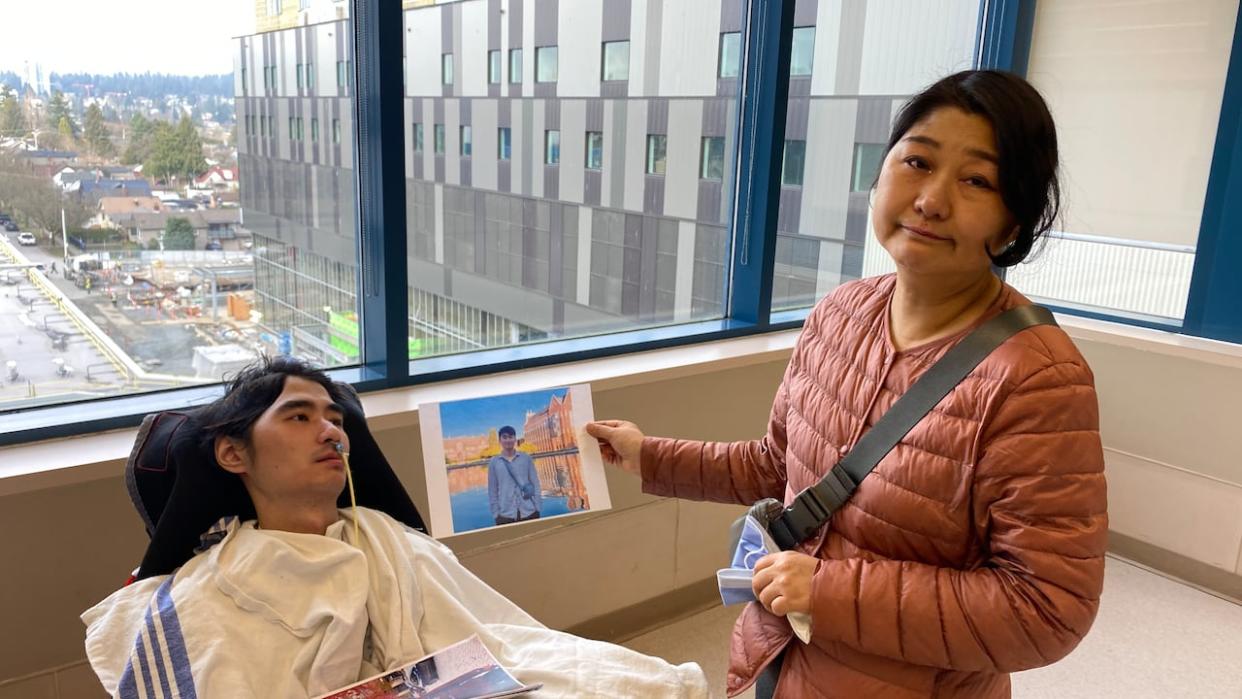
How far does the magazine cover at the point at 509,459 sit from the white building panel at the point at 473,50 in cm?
113

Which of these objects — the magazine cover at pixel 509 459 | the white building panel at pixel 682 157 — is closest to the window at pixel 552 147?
the white building panel at pixel 682 157

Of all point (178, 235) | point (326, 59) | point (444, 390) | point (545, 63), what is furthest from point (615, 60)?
point (178, 235)

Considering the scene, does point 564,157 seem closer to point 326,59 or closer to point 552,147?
point 552,147

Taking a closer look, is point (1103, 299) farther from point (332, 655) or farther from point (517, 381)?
point (332, 655)

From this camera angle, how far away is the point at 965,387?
114 centimetres

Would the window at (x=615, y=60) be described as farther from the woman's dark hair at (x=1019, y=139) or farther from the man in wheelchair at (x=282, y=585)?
the woman's dark hair at (x=1019, y=139)

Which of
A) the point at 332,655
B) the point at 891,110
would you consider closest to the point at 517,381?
the point at 332,655

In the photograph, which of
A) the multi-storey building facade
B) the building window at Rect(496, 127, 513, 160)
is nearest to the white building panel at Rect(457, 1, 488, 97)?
the multi-storey building facade

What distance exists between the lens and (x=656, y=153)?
285cm

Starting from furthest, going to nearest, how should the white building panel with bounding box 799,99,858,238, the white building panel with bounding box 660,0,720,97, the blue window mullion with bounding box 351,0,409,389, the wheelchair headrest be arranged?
the white building panel with bounding box 799,99,858,238, the white building panel with bounding box 660,0,720,97, the blue window mullion with bounding box 351,0,409,389, the wheelchair headrest

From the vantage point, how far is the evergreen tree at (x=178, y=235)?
6.45 feet

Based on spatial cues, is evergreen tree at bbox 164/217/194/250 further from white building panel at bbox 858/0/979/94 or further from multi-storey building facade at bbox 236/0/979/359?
white building panel at bbox 858/0/979/94

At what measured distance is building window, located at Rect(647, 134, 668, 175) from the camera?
9.31 feet

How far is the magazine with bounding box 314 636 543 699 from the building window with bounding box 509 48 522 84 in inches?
65.9
